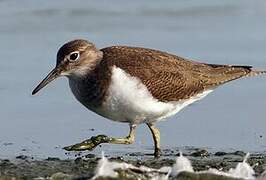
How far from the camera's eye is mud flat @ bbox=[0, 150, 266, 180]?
7.23 metres

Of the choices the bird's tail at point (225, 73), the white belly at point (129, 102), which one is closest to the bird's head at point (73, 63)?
the white belly at point (129, 102)

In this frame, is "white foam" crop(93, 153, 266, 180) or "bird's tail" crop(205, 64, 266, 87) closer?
"white foam" crop(93, 153, 266, 180)

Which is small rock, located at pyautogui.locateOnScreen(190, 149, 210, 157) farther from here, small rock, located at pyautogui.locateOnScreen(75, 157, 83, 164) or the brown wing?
small rock, located at pyautogui.locateOnScreen(75, 157, 83, 164)

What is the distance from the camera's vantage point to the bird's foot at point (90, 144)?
33.9ft

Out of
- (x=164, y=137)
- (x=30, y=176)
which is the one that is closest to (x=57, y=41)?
(x=164, y=137)

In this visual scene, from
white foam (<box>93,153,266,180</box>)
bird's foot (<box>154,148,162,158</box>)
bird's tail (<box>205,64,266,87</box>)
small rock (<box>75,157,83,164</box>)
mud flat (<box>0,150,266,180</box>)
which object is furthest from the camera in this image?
bird's tail (<box>205,64,266,87</box>)

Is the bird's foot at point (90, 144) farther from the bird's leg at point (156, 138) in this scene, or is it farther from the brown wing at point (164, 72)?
the brown wing at point (164, 72)

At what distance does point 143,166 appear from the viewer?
28.1ft

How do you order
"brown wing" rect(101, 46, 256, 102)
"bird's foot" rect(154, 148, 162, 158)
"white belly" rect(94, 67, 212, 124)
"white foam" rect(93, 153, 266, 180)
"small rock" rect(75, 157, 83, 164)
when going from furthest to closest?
"bird's foot" rect(154, 148, 162, 158)
"brown wing" rect(101, 46, 256, 102)
"white belly" rect(94, 67, 212, 124)
"small rock" rect(75, 157, 83, 164)
"white foam" rect(93, 153, 266, 180)

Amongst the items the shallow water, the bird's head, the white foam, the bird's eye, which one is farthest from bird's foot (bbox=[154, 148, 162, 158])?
the white foam

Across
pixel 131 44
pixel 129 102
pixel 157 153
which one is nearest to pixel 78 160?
pixel 129 102

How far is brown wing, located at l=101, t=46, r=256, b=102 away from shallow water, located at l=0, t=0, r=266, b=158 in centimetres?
59

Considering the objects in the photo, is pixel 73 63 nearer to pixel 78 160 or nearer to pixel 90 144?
pixel 90 144

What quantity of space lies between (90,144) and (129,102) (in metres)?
0.67
